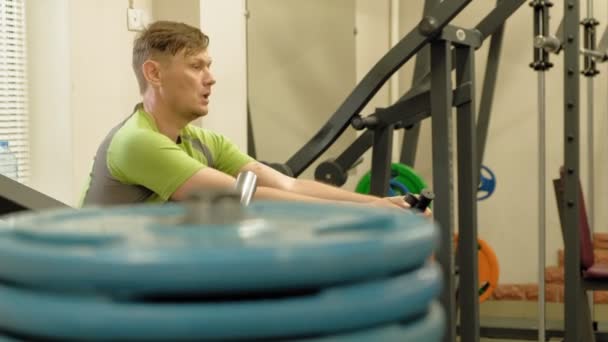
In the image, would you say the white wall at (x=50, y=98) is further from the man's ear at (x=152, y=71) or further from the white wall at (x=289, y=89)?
the man's ear at (x=152, y=71)

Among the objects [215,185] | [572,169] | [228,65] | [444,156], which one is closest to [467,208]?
[444,156]

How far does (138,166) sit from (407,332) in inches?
68.2

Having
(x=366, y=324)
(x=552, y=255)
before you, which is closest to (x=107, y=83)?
(x=552, y=255)

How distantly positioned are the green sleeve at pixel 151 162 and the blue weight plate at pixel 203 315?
5.22ft

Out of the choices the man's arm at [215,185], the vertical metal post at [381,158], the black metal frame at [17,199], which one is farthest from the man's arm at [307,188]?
the black metal frame at [17,199]

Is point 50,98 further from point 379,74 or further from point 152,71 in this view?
point 379,74

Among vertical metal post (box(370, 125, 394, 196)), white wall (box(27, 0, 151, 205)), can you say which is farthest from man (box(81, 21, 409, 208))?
white wall (box(27, 0, 151, 205))

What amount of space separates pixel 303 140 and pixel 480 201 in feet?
4.03

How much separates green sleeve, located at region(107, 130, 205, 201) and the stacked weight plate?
1.56m

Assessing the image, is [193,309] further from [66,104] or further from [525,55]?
[525,55]

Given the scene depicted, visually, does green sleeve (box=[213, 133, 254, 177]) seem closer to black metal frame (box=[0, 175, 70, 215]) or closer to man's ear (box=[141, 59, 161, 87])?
man's ear (box=[141, 59, 161, 87])

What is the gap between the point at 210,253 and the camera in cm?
56

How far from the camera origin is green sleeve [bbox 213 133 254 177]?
2699mm

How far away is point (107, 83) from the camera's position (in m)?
3.71
